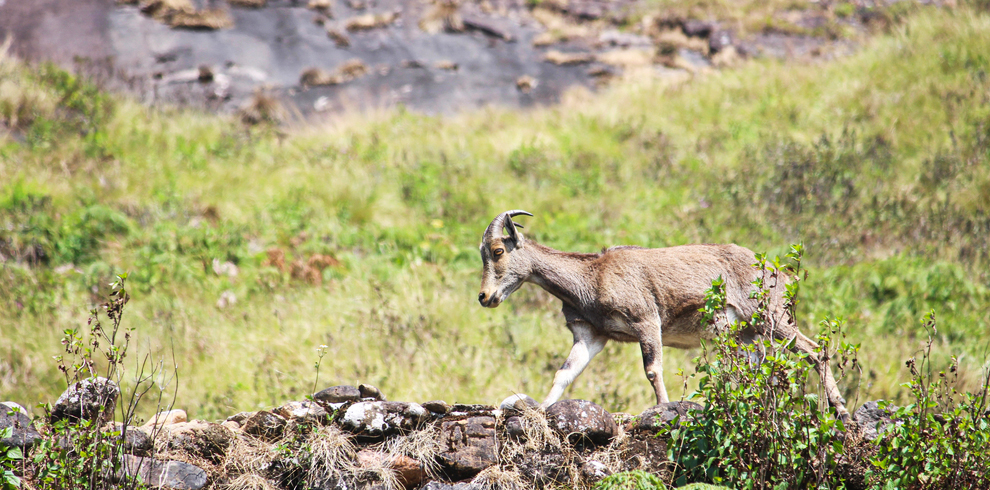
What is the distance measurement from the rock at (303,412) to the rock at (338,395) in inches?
4.6

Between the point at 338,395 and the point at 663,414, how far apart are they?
240 centimetres

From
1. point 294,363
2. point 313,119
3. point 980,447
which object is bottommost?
point 313,119

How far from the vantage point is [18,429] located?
187 inches

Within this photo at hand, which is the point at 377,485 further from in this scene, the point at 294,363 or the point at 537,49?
the point at 537,49

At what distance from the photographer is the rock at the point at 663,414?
4.86m

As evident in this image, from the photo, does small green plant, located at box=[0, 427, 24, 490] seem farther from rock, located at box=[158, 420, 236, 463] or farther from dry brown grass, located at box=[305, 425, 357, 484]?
dry brown grass, located at box=[305, 425, 357, 484]

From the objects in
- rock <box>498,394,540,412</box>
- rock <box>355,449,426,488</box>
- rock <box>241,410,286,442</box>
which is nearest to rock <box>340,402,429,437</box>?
rock <box>355,449,426,488</box>

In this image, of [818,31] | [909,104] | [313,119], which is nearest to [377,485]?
[909,104]

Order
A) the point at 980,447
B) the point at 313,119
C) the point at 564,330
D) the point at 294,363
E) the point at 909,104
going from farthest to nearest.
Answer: the point at 313,119
the point at 909,104
the point at 564,330
the point at 294,363
the point at 980,447

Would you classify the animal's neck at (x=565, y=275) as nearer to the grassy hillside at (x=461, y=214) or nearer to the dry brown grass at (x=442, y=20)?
the grassy hillside at (x=461, y=214)

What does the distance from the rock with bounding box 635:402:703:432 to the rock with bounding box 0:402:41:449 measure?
3914mm

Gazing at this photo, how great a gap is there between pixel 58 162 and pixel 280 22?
40.1 feet

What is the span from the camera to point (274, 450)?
4957 millimetres

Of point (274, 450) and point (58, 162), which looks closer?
point (274, 450)
